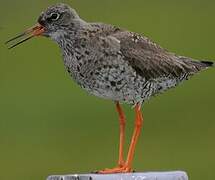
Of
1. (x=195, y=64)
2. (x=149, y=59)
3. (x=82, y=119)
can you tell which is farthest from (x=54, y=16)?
(x=82, y=119)

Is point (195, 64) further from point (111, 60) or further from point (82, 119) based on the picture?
point (82, 119)

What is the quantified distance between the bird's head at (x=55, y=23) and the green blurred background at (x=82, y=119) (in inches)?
276

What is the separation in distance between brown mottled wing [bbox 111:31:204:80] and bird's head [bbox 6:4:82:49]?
1.48ft

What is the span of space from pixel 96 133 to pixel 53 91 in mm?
2851

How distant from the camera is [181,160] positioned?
1942 cm

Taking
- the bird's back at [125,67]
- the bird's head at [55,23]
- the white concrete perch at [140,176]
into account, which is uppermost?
the bird's head at [55,23]

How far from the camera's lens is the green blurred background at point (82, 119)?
65.0 ft

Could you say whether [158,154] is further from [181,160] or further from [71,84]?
[71,84]

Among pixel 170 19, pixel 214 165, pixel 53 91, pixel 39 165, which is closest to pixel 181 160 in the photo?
pixel 214 165

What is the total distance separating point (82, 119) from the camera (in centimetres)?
2209

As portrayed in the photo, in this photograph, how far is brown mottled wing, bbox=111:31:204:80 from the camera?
11641mm

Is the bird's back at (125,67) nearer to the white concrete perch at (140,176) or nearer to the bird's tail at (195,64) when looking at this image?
the bird's tail at (195,64)

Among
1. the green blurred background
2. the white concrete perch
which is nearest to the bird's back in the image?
the white concrete perch

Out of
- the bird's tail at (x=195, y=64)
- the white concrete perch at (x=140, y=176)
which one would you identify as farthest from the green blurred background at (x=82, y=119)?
the white concrete perch at (x=140, y=176)
